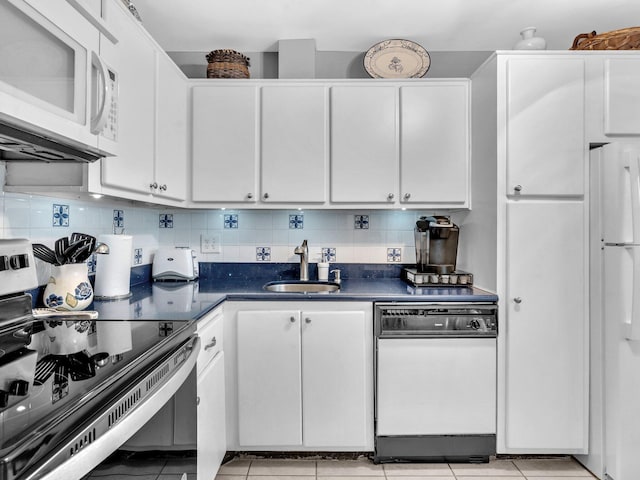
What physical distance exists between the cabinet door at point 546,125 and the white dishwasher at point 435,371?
2.28 feet

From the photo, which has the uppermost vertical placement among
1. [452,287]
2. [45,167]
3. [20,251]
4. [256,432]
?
[45,167]

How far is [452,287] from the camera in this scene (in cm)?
227

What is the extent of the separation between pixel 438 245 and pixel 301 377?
1102mm

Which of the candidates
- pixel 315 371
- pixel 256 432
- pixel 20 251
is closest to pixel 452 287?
pixel 315 371

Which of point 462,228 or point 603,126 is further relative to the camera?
point 462,228

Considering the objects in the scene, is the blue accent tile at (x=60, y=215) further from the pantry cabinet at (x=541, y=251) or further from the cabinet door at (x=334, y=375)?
the pantry cabinet at (x=541, y=251)

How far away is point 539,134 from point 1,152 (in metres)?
2.27

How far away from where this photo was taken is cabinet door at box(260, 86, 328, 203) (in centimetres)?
234

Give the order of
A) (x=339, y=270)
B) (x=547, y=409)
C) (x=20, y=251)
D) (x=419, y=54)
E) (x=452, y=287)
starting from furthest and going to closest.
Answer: (x=339, y=270) → (x=419, y=54) → (x=452, y=287) → (x=547, y=409) → (x=20, y=251)

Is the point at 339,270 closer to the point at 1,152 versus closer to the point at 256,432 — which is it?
the point at 256,432

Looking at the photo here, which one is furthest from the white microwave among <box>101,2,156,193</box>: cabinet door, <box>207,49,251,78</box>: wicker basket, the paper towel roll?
<box>207,49,251,78</box>: wicker basket

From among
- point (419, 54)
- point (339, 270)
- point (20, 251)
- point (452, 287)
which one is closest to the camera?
point (20, 251)

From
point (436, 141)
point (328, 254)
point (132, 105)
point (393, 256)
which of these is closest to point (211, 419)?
point (328, 254)

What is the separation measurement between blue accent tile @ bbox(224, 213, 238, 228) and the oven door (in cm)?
163
